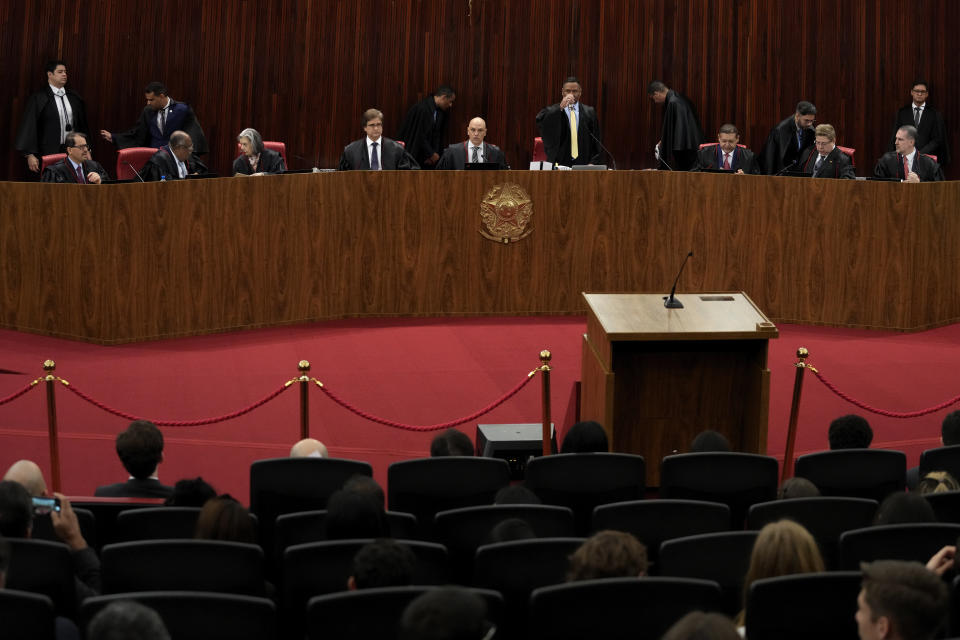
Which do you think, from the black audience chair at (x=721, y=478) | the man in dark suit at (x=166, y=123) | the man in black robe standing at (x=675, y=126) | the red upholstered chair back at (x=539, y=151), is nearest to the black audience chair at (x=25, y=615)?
the black audience chair at (x=721, y=478)

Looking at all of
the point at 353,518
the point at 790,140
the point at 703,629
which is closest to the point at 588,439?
the point at 353,518

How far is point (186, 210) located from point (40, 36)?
187 inches

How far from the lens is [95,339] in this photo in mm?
9516

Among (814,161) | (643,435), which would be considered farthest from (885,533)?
(814,161)

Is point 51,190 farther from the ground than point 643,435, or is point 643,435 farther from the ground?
point 51,190

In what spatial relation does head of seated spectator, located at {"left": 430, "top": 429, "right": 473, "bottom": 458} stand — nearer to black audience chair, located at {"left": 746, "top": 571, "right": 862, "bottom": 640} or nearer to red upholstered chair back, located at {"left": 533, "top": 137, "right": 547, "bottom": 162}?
black audience chair, located at {"left": 746, "top": 571, "right": 862, "bottom": 640}

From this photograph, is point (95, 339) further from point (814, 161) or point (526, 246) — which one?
point (814, 161)

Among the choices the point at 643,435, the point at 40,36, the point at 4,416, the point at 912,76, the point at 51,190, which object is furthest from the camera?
the point at 912,76

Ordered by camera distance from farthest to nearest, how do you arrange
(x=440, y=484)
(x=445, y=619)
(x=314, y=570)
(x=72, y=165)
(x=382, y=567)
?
(x=72, y=165) → (x=440, y=484) → (x=314, y=570) → (x=382, y=567) → (x=445, y=619)

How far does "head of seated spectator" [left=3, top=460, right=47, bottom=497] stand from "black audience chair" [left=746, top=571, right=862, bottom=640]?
262 cm

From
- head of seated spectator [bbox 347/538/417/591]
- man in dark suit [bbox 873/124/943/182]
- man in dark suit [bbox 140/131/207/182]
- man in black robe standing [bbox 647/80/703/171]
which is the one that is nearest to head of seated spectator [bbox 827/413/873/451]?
head of seated spectator [bbox 347/538/417/591]

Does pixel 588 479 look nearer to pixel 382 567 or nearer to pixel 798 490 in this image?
pixel 798 490

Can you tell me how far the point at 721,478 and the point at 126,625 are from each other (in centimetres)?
306

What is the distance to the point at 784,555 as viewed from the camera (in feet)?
12.3
